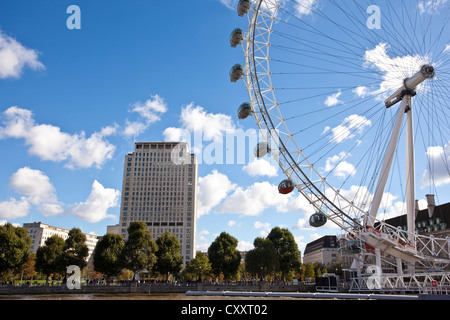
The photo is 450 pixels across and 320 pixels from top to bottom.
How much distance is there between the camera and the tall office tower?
148 metres

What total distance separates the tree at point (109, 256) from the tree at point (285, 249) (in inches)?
1455

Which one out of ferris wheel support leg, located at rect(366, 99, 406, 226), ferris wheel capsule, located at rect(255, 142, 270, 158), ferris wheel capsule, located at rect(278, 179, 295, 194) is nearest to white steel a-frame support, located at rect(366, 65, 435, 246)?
ferris wheel support leg, located at rect(366, 99, 406, 226)

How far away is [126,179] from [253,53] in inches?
4798

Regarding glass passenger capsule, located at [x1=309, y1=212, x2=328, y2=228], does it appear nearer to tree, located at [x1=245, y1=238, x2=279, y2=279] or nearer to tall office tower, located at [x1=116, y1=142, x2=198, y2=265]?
tree, located at [x1=245, y1=238, x2=279, y2=279]

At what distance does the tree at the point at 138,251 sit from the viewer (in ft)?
232

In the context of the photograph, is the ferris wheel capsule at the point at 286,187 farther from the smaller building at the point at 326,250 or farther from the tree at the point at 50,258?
the smaller building at the point at 326,250

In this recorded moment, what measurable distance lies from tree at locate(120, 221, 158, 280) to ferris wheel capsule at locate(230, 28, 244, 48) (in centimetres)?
4671

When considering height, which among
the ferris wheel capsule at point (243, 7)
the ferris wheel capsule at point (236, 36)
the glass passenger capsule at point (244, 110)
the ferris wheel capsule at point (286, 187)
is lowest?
the ferris wheel capsule at point (286, 187)

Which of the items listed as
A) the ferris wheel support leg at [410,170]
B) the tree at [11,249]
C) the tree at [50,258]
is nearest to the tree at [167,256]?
the tree at [50,258]

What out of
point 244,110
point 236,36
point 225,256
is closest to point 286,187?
point 244,110
